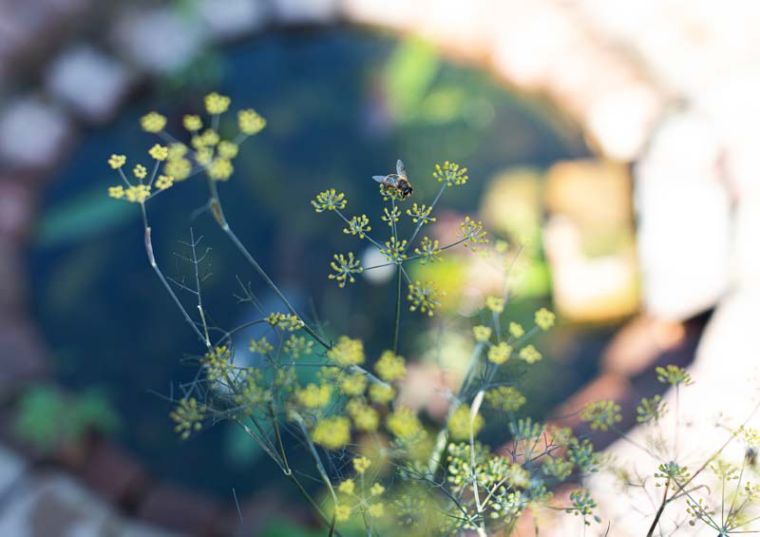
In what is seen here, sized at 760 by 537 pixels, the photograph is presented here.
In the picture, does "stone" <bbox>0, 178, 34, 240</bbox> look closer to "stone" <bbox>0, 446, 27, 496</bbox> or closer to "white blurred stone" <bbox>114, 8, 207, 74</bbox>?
"white blurred stone" <bbox>114, 8, 207, 74</bbox>

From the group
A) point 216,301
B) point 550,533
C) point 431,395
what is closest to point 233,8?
point 216,301

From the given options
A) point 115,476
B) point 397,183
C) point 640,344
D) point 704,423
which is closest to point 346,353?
point 397,183

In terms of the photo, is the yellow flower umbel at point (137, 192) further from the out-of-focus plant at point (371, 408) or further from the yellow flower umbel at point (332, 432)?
the yellow flower umbel at point (332, 432)

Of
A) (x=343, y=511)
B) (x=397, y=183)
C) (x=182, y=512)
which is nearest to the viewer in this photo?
(x=343, y=511)

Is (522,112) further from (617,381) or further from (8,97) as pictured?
(8,97)

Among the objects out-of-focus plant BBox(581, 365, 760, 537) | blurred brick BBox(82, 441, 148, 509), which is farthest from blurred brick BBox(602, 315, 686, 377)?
blurred brick BBox(82, 441, 148, 509)

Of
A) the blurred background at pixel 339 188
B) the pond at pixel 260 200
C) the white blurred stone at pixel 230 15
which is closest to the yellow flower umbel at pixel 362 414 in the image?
the blurred background at pixel 339 188

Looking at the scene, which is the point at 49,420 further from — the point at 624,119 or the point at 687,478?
the point at 624,119
